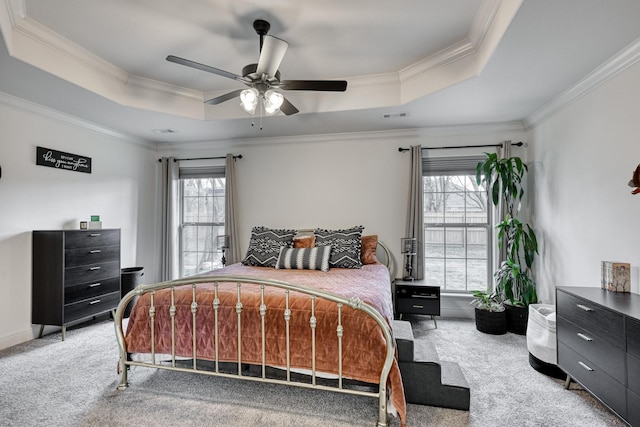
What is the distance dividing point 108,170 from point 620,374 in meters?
5.47

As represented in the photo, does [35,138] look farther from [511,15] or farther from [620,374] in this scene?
[620,374]

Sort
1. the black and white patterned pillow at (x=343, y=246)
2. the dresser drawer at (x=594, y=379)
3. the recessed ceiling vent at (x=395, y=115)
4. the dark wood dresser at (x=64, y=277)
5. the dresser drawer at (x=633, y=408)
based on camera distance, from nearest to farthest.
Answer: the dresser drawer at (x=633, y=408) < the dresser drawer at (x=594, y=379) < the dark wood dresser at (x=64, y=277) < the black and white patterned pillow at (x=343, y=246) < the recessed ceiling vent at (x=395, y=115)

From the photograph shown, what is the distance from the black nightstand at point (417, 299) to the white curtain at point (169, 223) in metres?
3.40

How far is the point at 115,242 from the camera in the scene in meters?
3.99

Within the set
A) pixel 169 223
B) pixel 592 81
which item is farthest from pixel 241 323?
pixel 592 81

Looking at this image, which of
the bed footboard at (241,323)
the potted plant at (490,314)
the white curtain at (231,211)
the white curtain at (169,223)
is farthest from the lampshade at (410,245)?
the white curtain at (169,223)

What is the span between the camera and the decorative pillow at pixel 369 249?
3.94 metres

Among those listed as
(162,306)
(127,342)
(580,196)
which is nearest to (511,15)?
(580,196)

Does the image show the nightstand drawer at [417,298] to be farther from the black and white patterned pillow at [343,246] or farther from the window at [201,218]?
the window at [201,218]

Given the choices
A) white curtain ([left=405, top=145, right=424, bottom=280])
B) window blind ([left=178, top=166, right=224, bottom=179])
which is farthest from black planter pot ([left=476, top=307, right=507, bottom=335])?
window blind ([left=178, top=166, right=224, bottom=179])

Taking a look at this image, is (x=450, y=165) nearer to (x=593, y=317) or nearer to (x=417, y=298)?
(x=417, y=298)

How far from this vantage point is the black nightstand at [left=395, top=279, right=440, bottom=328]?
3.78m

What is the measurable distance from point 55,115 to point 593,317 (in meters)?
5.30

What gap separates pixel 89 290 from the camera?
11.9 feet
